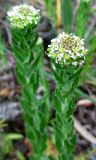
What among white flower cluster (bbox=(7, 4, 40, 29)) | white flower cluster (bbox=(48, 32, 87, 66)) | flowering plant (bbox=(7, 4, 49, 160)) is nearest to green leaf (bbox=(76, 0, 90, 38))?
flowering plant (bbox=(7, 4, 49, 160))

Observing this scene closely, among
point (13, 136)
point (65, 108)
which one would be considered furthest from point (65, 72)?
point (13, 136)

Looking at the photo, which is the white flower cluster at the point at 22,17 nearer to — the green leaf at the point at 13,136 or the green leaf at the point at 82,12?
the green leaf at the point at 82,12

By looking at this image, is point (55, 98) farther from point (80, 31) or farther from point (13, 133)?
point (13, 133)

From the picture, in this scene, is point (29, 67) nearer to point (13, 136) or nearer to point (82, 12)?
point (82, 12)

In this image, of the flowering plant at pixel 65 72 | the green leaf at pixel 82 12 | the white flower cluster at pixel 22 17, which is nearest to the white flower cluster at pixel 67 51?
Answer: the flowering plant at pixel 65 72

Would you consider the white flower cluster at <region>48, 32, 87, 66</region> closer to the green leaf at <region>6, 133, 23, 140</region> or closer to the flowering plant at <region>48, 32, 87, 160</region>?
the flowering plant at <region>48, 32, 87, 160</region>

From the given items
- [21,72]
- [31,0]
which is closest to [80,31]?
[21,72]

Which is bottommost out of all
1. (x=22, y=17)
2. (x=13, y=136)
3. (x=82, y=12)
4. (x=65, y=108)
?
(x=65, y=108)
